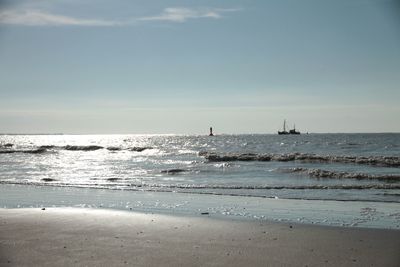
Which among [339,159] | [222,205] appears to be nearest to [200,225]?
[222,205]

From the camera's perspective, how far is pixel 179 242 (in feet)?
24.9

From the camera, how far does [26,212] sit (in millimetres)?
10547

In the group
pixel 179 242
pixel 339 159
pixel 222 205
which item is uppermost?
pixel 339 159

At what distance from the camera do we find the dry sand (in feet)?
21.1

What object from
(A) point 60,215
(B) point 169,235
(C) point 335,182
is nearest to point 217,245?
(B) point 169,235

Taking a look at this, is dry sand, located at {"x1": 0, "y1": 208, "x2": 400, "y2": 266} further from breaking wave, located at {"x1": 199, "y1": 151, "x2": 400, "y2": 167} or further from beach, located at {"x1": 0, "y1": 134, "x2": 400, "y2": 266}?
breaking wave, located at {"x1": 199, "y1": 151, "x2": 400, "y2": 167}

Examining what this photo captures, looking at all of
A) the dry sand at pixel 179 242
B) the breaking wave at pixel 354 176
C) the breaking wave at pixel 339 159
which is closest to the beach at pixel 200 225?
the dry sand at pixel 179 242

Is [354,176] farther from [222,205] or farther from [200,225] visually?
[200,225]

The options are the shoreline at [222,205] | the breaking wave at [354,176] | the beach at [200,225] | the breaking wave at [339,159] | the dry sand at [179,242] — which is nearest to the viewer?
the dry sand at [179,242]

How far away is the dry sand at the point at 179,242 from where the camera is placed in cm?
642

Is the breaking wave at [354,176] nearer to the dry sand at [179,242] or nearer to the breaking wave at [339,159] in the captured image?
the breaking wave at [339,159]

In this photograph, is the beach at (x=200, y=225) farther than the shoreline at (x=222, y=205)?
No

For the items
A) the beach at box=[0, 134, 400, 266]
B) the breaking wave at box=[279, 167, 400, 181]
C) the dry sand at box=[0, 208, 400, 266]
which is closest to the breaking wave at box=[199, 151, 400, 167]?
the breaking wave at box=[279, 167, 400, 181]

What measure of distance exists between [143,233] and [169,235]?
0.48 meters
